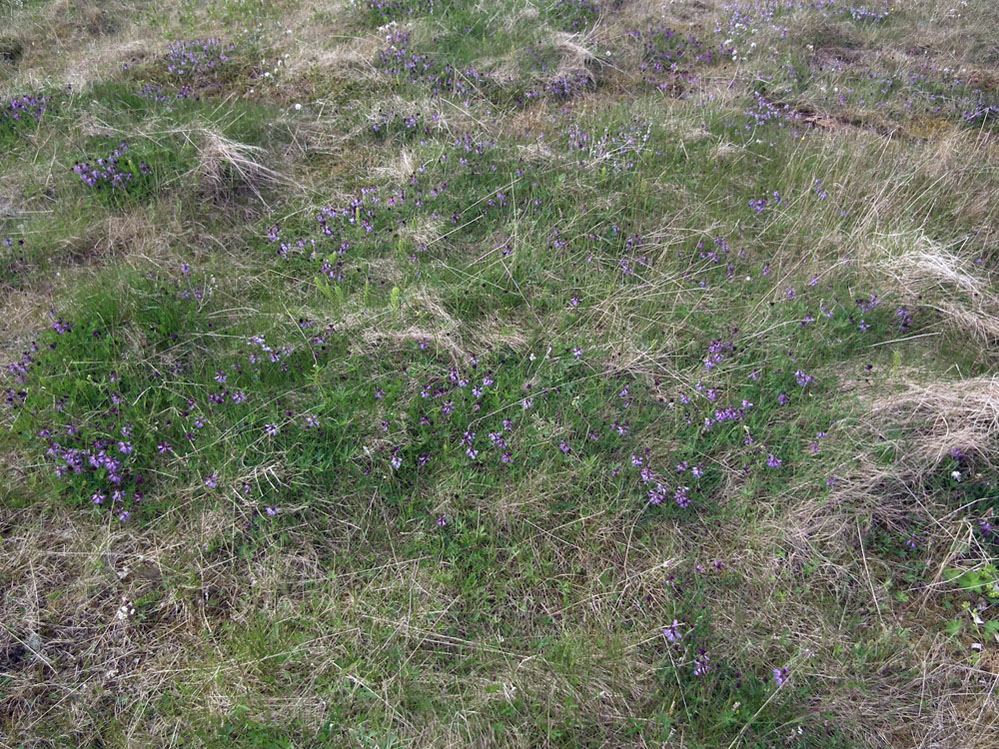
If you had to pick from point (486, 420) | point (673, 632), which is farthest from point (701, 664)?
point (486, 420)

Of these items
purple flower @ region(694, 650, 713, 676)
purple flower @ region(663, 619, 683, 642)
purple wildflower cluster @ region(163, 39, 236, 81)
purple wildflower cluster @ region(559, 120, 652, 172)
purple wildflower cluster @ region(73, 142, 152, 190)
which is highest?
purple wildflower cluster @ region(163, 39, 236, 81)

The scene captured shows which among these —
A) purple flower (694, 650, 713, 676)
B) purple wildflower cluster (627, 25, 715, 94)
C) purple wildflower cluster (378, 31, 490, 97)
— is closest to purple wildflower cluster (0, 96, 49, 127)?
purple wildflower cluster (378, 31, 490, 97)

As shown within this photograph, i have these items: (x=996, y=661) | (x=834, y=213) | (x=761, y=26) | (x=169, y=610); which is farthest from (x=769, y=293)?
(x=761, y=26)

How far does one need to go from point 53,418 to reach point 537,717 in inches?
107

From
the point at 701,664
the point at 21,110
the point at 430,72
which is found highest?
the point at 430,72

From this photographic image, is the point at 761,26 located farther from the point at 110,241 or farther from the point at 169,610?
the point at 169,610

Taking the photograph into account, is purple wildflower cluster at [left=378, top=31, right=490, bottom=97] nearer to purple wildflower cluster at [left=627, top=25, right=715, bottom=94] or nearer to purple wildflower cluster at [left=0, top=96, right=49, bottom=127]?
purple wildflower cluster at [left=627, top=25, right=715, bottom=94]

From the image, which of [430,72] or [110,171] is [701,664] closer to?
[110,171]

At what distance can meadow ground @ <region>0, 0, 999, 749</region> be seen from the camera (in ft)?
8.80

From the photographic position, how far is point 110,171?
15.6 ft

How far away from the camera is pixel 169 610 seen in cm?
286

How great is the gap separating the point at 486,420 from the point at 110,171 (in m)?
3.37

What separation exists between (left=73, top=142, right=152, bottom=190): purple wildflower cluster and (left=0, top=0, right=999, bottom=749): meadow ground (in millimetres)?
29

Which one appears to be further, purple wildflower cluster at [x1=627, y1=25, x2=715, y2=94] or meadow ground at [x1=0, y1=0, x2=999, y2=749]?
purple wildflower cluster at [x1=627, y1=25, x2=715, y2=94]
